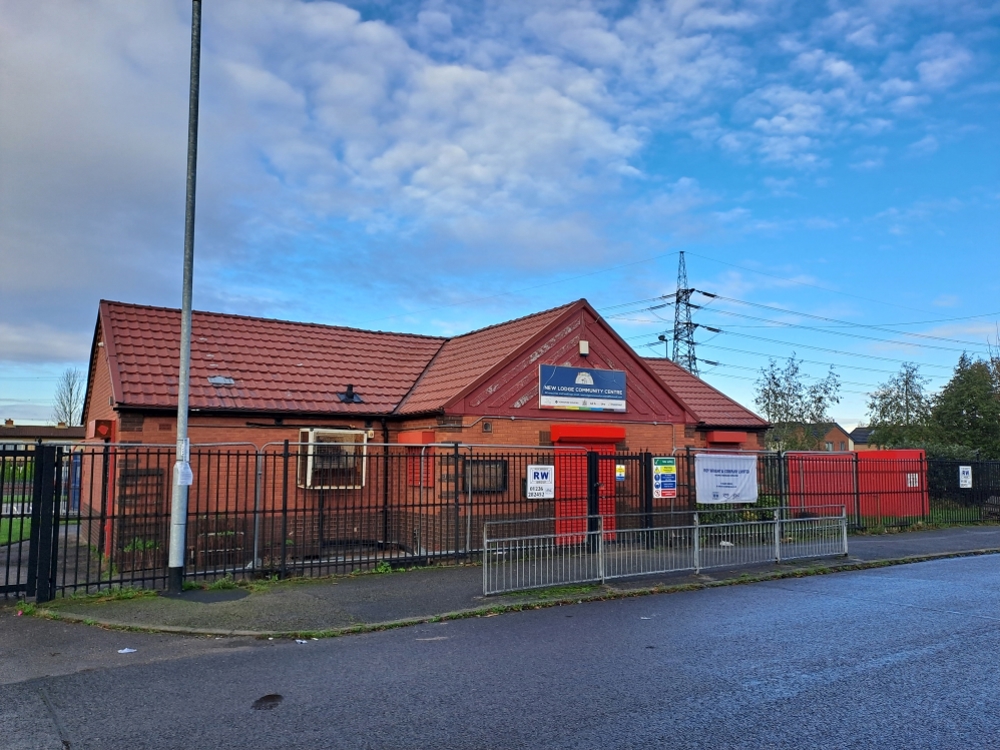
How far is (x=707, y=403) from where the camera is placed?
23312mm

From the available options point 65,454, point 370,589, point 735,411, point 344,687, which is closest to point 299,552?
point 370,589

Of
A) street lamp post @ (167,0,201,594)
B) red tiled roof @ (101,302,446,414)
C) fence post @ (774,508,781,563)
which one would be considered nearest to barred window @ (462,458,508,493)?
red tiled roof @ (101,302,446,414)

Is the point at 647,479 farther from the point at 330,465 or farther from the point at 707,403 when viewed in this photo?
the point at 707,403

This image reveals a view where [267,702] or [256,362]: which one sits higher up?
[256,362]

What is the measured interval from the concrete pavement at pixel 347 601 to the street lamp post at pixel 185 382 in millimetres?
534

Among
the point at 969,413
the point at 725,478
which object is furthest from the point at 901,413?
the point at 725,478

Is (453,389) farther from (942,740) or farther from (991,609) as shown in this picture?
(942,740)

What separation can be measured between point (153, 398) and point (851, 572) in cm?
1337

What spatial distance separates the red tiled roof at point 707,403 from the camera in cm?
2225

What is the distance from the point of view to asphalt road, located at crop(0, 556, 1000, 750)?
5543 millimetres

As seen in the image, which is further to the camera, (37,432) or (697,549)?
(37,432)

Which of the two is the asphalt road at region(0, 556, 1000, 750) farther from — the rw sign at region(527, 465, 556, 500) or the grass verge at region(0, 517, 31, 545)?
the rw sign at region(527, 465, 556, 500)

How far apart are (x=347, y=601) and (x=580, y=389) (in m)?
8.72

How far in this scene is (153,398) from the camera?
1460 cm
